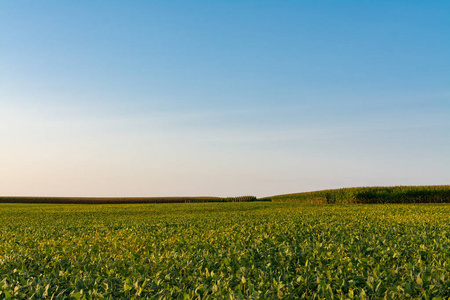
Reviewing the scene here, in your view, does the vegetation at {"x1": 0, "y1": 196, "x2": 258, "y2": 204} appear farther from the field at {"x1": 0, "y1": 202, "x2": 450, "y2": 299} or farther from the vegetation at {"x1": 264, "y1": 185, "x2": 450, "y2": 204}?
the field at {"x1": 0, "y1": 202, "x2": 450, "y2": 299}

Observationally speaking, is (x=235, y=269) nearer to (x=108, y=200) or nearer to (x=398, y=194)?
(x=398, y=194)

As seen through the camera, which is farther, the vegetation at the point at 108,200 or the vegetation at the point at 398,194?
the vegetation at the point at 108,200

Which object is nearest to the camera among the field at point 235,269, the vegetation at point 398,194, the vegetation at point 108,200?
the field at point 235,269

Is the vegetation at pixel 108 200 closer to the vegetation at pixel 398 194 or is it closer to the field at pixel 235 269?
the vegetation at pixel 398 194

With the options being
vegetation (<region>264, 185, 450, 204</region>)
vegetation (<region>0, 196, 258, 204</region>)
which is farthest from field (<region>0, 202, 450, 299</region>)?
vegetation (<region>0, 196, 258, 204</region>)

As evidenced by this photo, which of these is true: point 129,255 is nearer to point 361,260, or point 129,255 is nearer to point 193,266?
point 193,266

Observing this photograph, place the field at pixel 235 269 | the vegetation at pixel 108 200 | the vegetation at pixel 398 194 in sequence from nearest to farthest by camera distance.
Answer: the field at pixel 235 269
the vegetation at pixel 398 194
the vegetation at pixel 108 200

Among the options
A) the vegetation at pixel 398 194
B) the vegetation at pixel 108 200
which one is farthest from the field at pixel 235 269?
the vegetation at pixel 108 200

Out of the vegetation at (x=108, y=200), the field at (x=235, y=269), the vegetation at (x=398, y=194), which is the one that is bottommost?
the vegetation at (x=108, y=200)

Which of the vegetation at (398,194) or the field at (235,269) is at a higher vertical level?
the field at (235,269)

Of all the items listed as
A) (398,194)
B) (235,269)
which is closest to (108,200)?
(398,194)

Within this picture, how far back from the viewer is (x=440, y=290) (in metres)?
5.04

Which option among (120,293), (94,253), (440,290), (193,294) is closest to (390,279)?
(440,290)

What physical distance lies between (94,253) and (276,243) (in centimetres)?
470
